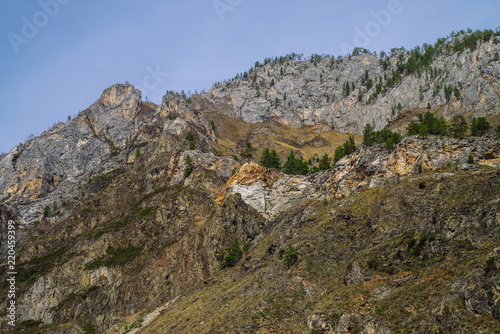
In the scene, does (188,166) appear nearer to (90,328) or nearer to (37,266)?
(90,328)

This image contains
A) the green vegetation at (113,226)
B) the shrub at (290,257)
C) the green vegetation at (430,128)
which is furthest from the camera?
the green vegetation at (113,226)

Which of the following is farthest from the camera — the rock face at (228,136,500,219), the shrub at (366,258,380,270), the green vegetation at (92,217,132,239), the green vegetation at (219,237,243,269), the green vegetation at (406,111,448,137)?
the green vegetation at (92,217,132,239)

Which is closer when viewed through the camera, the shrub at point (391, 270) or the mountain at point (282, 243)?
the mountain at point (282, 243)

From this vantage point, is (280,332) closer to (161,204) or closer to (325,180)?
(325,180)

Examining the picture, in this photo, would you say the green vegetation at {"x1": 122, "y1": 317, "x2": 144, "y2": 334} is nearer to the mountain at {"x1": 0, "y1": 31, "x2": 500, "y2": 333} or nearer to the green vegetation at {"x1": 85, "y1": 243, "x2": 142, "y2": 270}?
the mountain at {"x1": 0, "y1": 31, "x2": 500, "y2": 333}

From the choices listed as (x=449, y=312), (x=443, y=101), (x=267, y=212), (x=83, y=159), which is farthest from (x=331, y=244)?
→ (x=83, y=159)

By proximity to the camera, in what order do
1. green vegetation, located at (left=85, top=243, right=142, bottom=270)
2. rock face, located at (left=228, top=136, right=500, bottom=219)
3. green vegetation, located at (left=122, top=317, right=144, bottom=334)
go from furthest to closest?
green vegetation, located at (left=85, top=243, right=142, bottom=270) → green vegetation, located at (left=122, top=317, right=144, bottom=334) → rock face, located at (left=228, top=136, right=500, bottom=219)

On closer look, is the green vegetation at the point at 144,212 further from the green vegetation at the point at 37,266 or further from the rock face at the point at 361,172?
the rock face at the point at 361,172

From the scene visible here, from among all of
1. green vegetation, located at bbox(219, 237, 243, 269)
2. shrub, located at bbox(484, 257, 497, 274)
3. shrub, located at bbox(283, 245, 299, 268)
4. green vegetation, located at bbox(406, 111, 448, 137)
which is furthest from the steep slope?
green vegetation, located at bbox(406, 111, 448, 137)

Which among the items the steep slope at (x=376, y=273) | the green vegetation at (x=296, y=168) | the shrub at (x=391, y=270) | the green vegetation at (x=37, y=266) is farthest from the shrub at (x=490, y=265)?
the green vegetation at (x=37, y=266)

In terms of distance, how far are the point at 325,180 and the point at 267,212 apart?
675 inches

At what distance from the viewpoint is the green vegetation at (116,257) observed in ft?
271

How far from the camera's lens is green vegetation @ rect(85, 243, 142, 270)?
8262cm

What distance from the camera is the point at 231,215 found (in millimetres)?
79062
